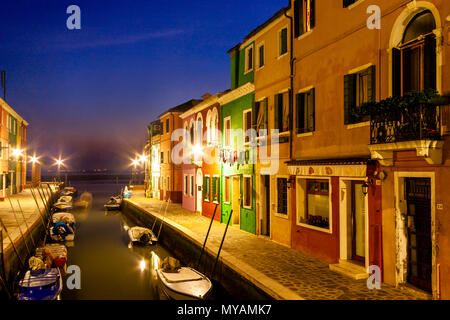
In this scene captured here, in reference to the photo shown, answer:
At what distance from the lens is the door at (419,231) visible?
8.83 m

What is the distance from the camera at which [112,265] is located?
63.9 feet

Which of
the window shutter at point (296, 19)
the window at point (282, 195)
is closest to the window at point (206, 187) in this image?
the window at point (282, 195)

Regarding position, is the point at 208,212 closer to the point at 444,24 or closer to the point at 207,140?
the point at 207,140

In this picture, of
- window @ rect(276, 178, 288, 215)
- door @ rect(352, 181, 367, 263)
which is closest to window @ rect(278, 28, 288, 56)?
window @ rect(276, 178, 288, 215)

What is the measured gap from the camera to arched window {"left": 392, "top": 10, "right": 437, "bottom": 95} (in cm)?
866

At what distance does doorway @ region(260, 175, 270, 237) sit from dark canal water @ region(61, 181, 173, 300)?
214 inches

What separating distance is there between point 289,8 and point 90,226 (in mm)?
26382

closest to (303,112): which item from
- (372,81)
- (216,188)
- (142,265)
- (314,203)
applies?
(314,203)

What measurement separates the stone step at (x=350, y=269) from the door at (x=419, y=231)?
1.26 metres

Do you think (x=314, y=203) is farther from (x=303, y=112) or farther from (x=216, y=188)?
(x=216, y=188)

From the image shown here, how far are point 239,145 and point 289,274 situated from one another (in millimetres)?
9709

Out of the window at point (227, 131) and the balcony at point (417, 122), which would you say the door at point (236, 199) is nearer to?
the window at point (227, 131)

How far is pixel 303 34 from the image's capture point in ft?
44.3
